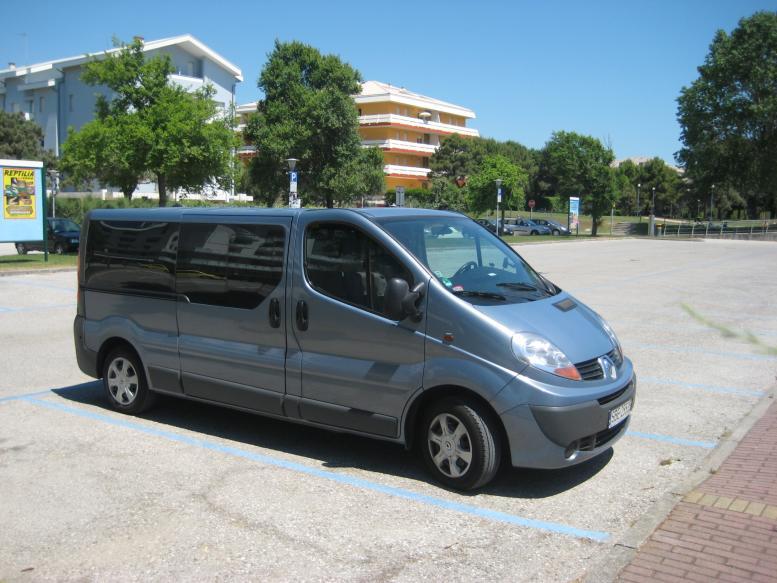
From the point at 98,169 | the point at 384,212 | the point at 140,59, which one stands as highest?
the point at 140,59

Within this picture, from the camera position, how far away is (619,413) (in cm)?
509

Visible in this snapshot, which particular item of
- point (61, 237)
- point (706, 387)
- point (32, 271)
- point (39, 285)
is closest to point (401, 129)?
point (61, 237)

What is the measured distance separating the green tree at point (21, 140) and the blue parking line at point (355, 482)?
59.3 metres

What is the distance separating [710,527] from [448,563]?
1592 millimetres

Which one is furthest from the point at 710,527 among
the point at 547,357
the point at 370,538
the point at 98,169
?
the point at 98,169

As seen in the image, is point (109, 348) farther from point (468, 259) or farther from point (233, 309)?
point (468, 259)

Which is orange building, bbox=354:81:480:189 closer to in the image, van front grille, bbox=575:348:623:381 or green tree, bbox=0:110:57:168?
green tree, bbox=0:110:57:168

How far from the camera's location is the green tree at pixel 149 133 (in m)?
31.8

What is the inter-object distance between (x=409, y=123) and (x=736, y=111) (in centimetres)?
3497

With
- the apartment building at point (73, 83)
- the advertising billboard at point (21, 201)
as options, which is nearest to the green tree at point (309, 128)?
the apartment building at point (73, 83)

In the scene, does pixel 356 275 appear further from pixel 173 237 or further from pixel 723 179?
pixel 723 179

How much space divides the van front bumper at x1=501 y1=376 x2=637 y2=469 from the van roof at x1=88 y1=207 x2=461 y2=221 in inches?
71.3

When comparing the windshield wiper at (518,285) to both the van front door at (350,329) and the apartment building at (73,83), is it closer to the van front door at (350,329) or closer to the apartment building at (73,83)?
the van front door at (350,329)

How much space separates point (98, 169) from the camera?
33.7 meters
